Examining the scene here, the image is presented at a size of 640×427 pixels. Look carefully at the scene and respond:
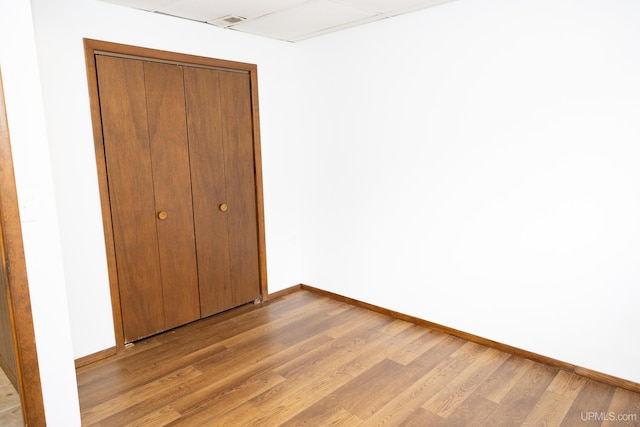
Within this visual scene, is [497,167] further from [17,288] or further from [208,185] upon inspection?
[17,288]

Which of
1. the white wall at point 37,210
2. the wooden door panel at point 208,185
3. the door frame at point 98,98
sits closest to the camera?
the white wall at point 37,210

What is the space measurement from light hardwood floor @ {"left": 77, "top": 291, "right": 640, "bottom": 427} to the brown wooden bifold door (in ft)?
1.23

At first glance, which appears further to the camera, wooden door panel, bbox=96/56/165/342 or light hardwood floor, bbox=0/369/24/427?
wooden door panel, bbox=96/56/165/342

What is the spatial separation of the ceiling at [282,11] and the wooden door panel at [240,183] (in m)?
0.47

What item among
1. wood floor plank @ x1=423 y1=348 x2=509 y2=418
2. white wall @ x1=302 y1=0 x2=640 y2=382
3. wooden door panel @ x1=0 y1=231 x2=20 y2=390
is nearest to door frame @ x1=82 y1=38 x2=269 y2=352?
wooden door panel @ x1=0 y1=231 x2=20 y2=390

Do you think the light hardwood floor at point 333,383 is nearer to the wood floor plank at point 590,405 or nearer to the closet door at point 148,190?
the wood floor plank at point 590,405

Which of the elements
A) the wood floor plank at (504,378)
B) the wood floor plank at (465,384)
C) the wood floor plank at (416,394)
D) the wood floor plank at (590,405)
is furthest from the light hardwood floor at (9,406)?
the wood floor plank at (590,405)

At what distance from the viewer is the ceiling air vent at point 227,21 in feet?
10.3

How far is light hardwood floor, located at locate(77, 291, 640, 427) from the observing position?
2295 mm

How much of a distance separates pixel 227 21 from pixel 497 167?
7.49 feet

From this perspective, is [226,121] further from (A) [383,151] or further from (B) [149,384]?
(B) [149,384]

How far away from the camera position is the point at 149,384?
265 centimetres

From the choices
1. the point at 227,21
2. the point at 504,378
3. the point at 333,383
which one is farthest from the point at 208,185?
the point at 504,378

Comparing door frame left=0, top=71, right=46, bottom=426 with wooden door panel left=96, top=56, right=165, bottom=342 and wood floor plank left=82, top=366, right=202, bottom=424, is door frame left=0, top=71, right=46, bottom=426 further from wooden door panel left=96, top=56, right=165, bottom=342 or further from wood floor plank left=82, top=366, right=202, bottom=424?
wooden door panel left=96, top=56, right=165, bottom=342
